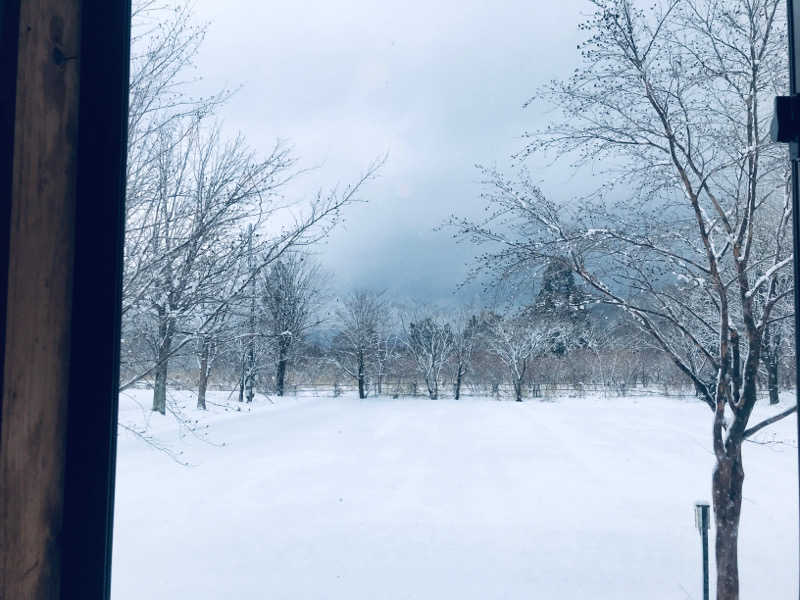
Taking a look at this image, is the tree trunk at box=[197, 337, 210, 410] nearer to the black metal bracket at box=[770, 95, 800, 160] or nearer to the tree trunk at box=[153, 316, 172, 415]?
the tree trunk at box=[153, 316, 172, 415]

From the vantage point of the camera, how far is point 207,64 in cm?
269

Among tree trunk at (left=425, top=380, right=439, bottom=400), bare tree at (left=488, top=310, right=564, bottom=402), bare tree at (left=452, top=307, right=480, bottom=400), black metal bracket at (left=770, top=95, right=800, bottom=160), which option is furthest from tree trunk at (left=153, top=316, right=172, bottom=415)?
tree trunk at (left=425, top=380, right=439, bottom=400)

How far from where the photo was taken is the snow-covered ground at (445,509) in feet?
10.2

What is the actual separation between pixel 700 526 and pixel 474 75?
273cm

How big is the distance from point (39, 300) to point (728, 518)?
2.67 metres

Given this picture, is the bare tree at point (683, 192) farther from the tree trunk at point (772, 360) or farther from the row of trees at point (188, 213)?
the row of trees at point (188, 213)

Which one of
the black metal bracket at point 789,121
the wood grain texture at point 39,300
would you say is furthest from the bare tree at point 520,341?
the wood grain texture at point 39,300

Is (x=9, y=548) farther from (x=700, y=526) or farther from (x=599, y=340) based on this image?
(x=599, y=340)

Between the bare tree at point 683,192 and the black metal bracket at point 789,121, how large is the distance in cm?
178

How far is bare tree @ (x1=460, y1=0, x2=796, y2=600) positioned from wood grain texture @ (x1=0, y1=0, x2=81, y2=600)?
2.19m

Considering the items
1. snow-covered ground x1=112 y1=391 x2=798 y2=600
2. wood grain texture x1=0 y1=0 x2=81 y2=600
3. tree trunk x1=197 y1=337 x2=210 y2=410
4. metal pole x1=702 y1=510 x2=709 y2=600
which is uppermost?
wood grain texture x1=0 y1=0 x2=81 y2=600

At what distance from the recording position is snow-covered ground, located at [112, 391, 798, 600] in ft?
10.2

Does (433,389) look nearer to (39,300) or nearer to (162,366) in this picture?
(162,366)

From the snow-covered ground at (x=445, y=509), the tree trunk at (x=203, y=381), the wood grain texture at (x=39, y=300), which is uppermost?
the wood grain texture at (x=39, y=300)
